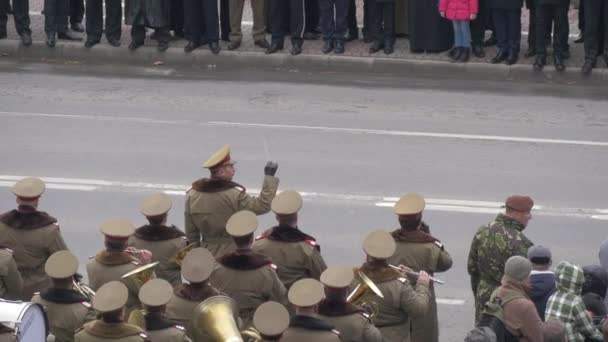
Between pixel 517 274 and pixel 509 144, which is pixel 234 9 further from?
pixel 517 274

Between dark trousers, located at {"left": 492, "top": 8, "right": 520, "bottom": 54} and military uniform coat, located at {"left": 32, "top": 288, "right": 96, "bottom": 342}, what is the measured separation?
11.0 meters

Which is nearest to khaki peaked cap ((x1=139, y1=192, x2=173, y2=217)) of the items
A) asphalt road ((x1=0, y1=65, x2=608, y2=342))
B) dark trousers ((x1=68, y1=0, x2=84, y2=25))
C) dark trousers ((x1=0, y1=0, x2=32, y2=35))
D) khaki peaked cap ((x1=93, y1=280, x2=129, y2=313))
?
khaki peaked cap ((x1=93, y1=280, x2=129, y2=313))

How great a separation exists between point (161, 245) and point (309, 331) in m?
2.17

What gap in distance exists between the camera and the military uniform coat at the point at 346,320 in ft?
26.0

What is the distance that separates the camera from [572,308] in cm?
859

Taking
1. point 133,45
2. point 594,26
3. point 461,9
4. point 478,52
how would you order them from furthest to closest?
point 133,45 < point 478,52 < point 461,9 < point 594,26

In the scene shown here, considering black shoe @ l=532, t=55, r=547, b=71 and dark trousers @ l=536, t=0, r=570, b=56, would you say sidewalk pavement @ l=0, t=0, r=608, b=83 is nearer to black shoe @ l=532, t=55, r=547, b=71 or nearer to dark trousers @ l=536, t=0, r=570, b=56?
black shoe @ l=532, t=55, r=547, b=71

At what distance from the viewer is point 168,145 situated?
14.9 m

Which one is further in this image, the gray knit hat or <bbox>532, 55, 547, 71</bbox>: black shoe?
<bbox>532, 55, 547, 71</bbox>: black shoe

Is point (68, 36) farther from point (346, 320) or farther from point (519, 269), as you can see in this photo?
point (346, 320)

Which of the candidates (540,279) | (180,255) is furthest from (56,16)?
(540,279)

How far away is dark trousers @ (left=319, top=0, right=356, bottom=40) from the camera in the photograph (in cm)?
1902

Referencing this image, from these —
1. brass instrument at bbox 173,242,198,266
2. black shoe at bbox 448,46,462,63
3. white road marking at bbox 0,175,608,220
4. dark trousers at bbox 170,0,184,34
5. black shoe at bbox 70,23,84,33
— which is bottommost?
white road marking at bbox 0,175,608,220

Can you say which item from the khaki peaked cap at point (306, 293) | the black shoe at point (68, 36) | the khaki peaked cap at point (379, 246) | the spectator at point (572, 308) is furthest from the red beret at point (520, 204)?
the black shoe at point (68, 36)
